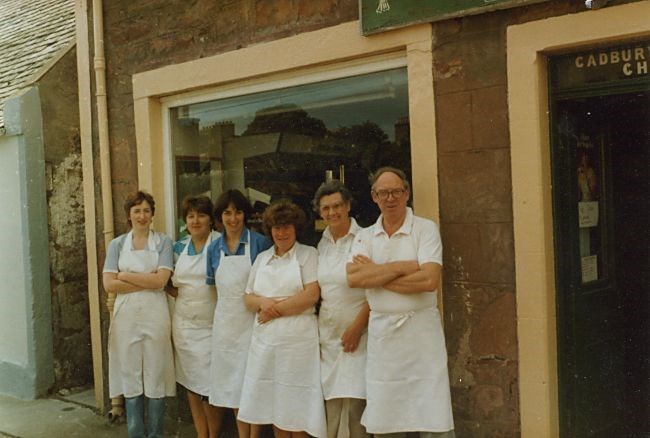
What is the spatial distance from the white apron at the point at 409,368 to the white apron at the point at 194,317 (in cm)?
163

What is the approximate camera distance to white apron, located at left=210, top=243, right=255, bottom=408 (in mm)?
4926

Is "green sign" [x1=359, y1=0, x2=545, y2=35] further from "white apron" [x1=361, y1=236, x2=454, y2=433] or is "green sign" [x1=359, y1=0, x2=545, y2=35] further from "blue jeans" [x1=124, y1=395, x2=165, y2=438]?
"blue jeans" [x1=124, y1=395, x2=165, y2=438]

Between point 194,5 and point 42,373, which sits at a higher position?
point 194,5

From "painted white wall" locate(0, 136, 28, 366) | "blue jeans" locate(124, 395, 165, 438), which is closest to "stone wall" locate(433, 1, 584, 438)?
"blue jeans" locate(124, 395, 165, 438)

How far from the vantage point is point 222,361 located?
16.5 feet

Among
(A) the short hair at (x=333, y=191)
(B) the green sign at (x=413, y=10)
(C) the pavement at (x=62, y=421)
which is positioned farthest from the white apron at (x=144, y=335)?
(B) the green sign at (x=413, y=10)

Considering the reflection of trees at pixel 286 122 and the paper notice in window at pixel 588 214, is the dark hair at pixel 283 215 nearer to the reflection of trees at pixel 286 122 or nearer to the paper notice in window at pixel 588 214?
the reflection of trees at pixel 286 122

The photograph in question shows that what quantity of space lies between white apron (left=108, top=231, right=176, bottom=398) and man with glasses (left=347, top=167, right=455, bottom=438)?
1.93m

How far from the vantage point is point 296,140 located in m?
5.66

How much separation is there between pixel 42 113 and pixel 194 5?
2.45 meters

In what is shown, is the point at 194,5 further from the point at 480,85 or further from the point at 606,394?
the point at 606,394

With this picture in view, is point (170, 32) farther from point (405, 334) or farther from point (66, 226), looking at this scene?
point (405, 334)

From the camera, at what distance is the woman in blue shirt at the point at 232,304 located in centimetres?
493

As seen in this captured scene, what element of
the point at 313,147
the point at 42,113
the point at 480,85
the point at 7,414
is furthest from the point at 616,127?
the point at 7,414
